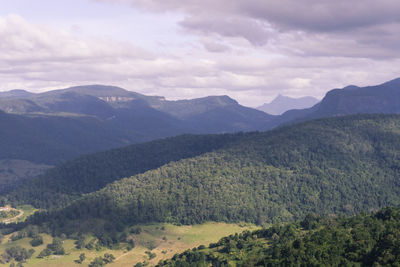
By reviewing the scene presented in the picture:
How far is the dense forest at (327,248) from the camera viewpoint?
13388cm

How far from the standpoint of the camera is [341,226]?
596 ft

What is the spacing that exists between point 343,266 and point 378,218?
171 feet

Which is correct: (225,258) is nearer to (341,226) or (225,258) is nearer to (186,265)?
(186,265)

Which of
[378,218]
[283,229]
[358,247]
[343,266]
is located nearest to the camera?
[343,266]

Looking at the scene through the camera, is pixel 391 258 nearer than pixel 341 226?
Yes

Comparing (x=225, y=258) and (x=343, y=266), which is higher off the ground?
(x=343, y=266)

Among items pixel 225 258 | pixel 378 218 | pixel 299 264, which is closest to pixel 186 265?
pixel 225 258

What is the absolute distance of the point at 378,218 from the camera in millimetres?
177250

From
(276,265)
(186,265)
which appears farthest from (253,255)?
(276,265)

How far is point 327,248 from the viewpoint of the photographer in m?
143

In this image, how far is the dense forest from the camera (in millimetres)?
133875

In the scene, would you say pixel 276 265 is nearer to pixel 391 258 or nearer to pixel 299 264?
pixel 299 264

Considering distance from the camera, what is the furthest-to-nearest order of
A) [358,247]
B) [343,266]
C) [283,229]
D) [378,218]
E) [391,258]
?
[283,229], [378,218], [358,247], [343,266], [391,258]

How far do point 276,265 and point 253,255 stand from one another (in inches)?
1573
